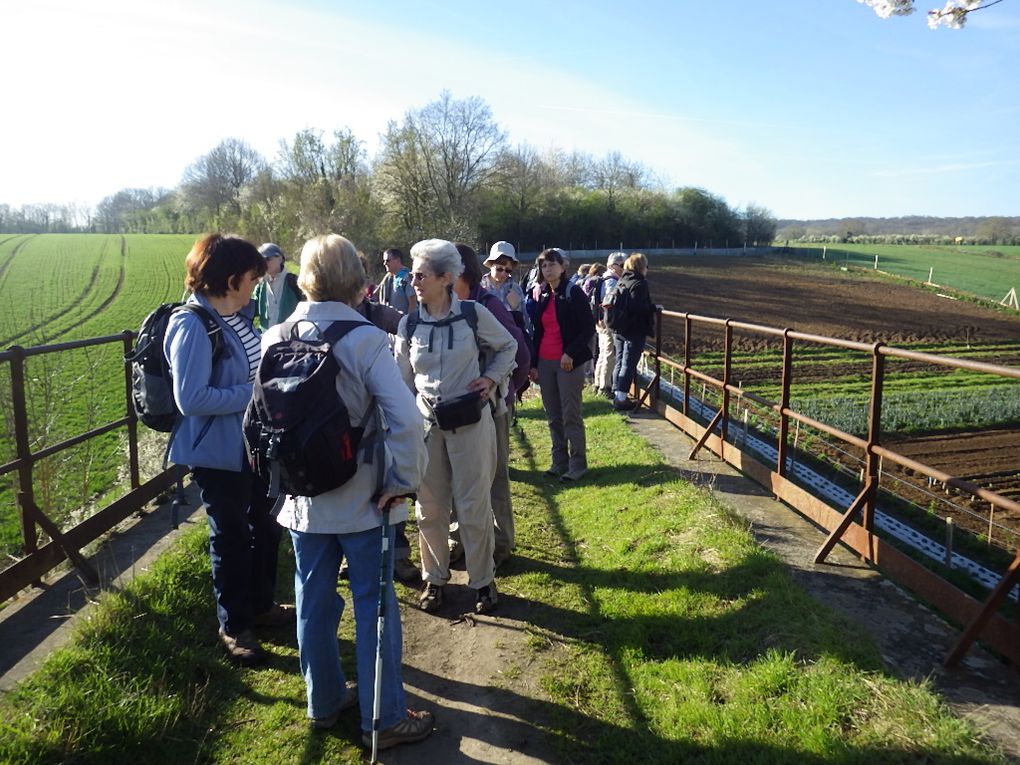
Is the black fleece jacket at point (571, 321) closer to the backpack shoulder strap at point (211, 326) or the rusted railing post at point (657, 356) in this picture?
the rusted railing post at point (657, 356)

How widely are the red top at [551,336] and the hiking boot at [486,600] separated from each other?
2.78 m

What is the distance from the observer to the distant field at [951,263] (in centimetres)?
4788

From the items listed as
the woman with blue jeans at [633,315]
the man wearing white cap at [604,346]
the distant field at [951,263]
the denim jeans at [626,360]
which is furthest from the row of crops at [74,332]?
the distant field at [951,263]

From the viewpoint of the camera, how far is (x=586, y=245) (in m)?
61.7

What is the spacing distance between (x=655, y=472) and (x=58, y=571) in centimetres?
436

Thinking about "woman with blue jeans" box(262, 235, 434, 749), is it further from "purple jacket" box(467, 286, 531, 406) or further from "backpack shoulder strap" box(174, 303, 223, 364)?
"purple jacket" box(467, 286, 531, 406)

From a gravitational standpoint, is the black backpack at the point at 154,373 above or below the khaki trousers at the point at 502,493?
above

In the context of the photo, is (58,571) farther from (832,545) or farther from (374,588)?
(832,545)

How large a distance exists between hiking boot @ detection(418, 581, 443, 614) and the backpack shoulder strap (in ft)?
6.05

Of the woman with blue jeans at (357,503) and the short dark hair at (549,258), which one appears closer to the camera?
the woman with blue jeans at (357,503)

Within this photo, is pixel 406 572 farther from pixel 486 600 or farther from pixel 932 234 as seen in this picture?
pixel 932 234

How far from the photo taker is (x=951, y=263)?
6362 centimetres

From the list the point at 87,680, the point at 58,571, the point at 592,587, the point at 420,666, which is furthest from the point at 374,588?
the point at 58,571

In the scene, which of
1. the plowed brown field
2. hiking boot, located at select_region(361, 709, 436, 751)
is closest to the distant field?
the plowed brown field
